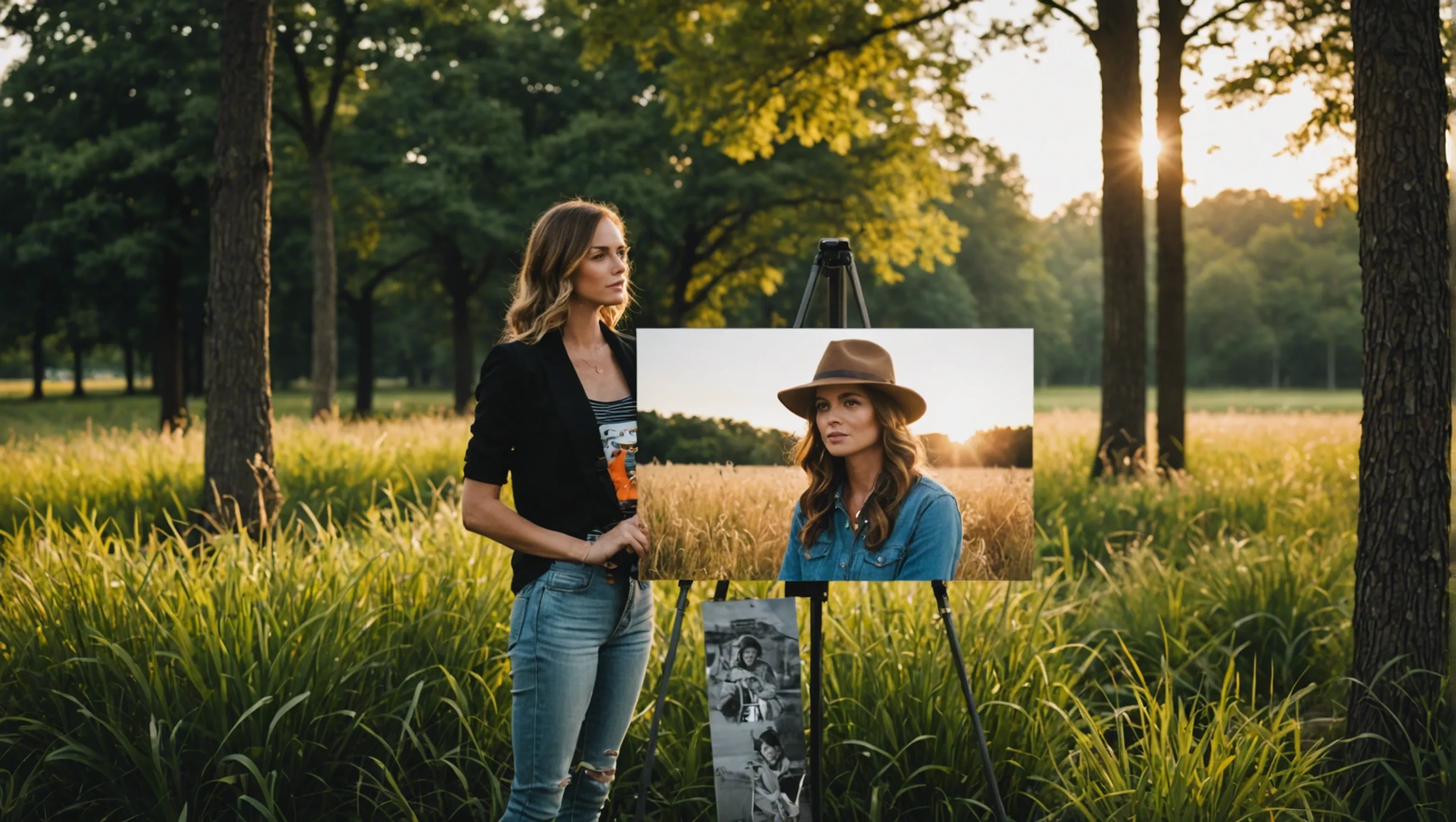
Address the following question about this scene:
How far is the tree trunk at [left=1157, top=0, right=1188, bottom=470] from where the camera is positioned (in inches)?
387

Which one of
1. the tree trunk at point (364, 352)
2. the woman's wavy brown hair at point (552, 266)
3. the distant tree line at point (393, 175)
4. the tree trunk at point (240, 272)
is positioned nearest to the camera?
the woman's wavy brown hair at point (552, 266)

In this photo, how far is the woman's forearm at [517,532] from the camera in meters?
2.44

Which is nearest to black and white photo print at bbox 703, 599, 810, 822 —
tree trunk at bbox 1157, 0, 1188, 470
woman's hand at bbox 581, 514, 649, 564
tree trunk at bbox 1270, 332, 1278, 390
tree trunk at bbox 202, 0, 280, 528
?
woman's hand at bbox 581, 514, 649, 564

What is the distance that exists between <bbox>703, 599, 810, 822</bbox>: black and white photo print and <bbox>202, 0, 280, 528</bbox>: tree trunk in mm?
4172

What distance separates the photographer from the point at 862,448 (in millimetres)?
2926

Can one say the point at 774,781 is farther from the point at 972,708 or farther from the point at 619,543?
the point at 619,543

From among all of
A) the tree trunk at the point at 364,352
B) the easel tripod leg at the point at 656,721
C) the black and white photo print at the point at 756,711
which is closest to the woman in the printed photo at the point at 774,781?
the black and white photo print at the point at 756,711

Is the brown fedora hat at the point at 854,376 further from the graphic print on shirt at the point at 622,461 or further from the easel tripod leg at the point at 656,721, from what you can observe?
the easel tripod leg at the point at 656,721

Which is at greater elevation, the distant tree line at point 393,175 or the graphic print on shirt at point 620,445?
the distant tree line at point 393,175

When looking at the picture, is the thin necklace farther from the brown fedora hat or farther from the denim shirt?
the denim shirt

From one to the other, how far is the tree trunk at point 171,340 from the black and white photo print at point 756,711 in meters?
16.0

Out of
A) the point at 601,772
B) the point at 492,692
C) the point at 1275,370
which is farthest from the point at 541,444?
the point at 1275,370

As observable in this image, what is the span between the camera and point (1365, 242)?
138 inches

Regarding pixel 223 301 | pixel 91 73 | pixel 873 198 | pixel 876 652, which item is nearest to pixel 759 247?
pixel 873 198
